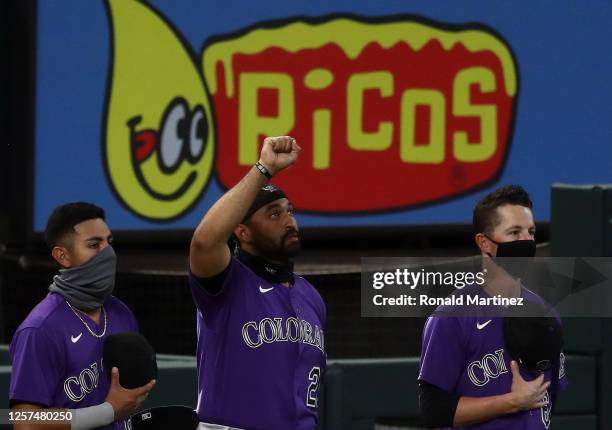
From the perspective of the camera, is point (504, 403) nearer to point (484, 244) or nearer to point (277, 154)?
point (484, 244)

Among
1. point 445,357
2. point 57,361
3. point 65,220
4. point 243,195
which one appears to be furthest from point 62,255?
point 445,357

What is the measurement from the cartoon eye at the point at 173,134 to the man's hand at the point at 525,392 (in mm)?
4452

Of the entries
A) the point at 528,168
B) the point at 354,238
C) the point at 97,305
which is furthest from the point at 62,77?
the point at 97,305

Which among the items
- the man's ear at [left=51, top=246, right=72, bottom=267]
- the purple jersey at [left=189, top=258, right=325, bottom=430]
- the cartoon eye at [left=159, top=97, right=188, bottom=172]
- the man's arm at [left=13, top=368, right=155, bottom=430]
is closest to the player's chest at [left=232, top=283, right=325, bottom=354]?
the purple jersey at [left=189, top=258, right=325, bottom=430]

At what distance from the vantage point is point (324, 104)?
30.6ft

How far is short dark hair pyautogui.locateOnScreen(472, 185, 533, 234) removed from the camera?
5289 millimetres

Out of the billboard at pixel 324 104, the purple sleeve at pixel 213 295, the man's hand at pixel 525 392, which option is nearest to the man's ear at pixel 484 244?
the man's hand at pixel 525 392

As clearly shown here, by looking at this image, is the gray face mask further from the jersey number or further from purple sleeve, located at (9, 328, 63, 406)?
the jersey number

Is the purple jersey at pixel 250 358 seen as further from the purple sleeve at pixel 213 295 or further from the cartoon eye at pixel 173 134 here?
the cartoon eye at pixel 173 134

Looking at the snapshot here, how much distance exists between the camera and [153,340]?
919cm

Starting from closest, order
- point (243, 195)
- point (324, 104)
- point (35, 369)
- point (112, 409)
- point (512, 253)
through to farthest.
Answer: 1. point (243, 195)
2. point (35, 369)
3. point (112, 409)
4. point (512, 253)
5. point (324, 104)

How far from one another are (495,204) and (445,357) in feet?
2.00

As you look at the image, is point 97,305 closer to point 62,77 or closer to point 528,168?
point 62,77

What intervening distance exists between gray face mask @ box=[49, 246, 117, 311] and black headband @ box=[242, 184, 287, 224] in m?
0.54
